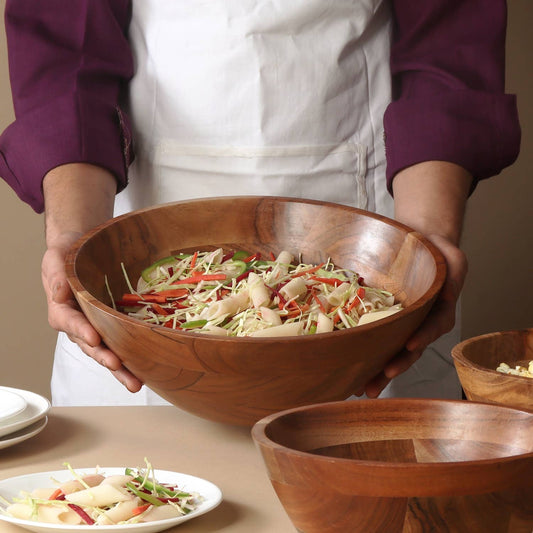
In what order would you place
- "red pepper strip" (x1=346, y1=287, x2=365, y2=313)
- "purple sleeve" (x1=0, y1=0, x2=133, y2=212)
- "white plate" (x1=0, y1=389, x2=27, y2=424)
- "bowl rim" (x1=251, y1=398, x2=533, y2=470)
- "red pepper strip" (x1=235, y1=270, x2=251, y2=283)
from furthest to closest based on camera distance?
→ "purple sleeve" (x1=0, y1=0, x2=133, y2=212) < "red pepper strip" (x1=235, y1=270, x2=251, y2=283) < "red pepper strip" (x1=346, y1=287, x2=365, y2=313) < "white plate" (x1=0, y1=389, x2=27, y2=424) < "bowl rim" (x1=251, y1=398, x2=533, y2=470)

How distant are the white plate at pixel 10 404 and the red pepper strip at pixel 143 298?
0.19m

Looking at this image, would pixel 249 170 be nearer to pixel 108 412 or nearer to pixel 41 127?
pixel 41 127

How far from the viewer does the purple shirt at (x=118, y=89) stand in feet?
4.72

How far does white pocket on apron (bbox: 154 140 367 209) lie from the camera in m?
1.52

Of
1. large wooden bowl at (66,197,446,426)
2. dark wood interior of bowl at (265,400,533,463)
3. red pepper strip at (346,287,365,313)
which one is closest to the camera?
dark wood interior of bowl at (265,400,533,463)

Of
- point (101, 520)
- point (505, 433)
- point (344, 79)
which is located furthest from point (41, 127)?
point (505, 433)

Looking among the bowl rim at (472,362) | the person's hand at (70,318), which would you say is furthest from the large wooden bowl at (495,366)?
the person's hand at (70,318)

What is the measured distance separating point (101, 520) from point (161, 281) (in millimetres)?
527

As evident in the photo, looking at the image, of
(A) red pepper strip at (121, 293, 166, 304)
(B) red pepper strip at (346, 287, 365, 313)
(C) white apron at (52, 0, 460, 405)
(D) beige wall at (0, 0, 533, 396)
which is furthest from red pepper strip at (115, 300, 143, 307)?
(D) beige wall at (0, 0, 533, 396)

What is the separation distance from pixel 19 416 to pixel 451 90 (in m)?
0.90

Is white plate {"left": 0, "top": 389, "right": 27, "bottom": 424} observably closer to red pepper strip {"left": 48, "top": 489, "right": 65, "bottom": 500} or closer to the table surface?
the table surface

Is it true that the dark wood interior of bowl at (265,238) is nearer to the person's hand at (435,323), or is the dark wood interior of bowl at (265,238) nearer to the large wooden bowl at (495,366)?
the person's hand at (435,323)

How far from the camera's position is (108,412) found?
110 cm

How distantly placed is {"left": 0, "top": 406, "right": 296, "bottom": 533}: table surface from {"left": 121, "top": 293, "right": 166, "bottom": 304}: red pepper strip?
5.4 inches
